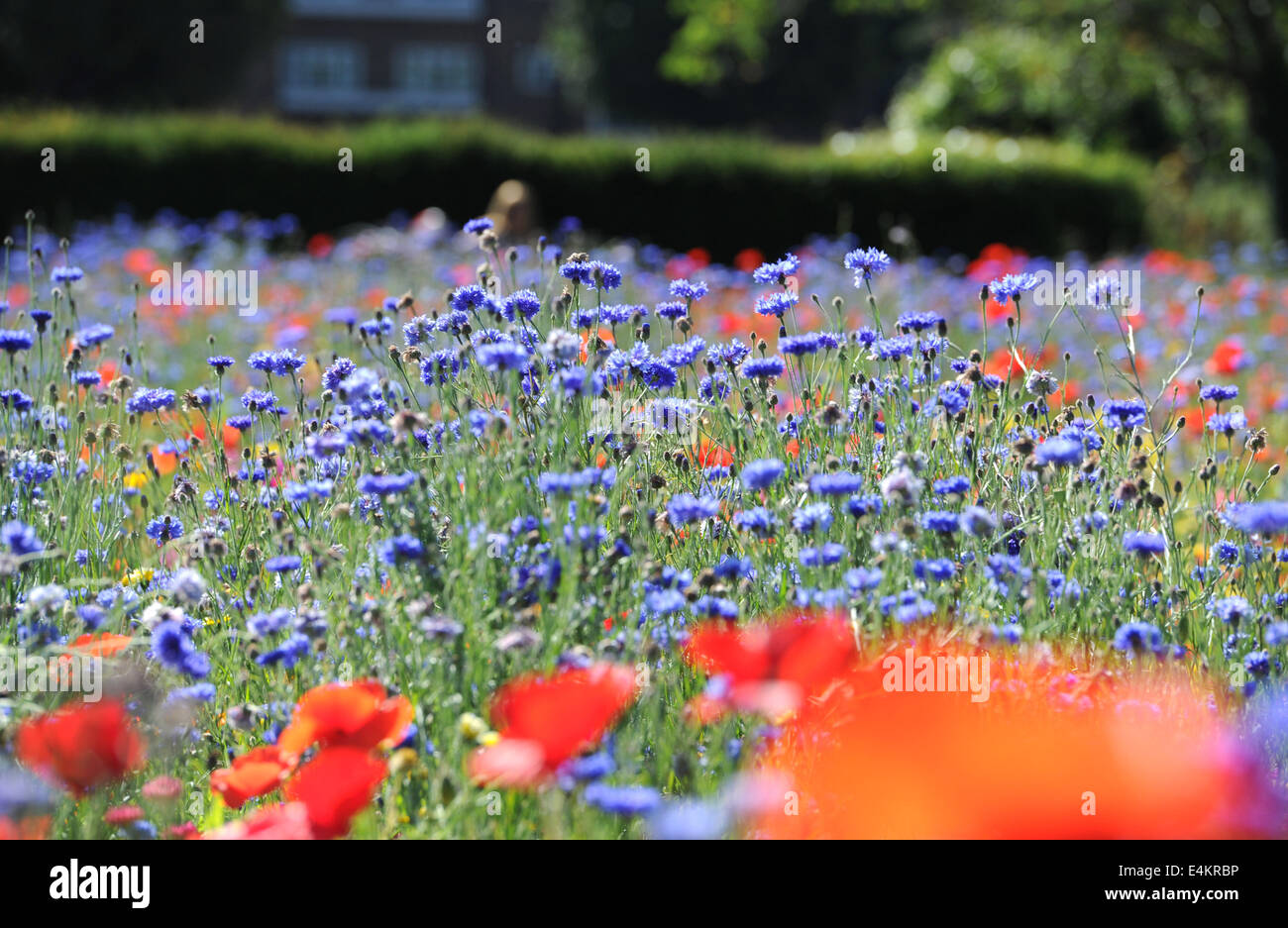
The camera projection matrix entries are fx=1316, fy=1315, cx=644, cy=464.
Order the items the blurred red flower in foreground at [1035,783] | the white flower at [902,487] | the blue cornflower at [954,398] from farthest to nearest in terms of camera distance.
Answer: the blue cornflower at [954,398] < the white flower at [902,487] < the blurred red flower in foreground at [1035,783]

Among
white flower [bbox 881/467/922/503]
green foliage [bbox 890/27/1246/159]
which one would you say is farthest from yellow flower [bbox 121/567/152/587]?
green foliage [bbox 890/27/1246/159]

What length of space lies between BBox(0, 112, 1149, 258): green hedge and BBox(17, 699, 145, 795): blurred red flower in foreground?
39.3 ft

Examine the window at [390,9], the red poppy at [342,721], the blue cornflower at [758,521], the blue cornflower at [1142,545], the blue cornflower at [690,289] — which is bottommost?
the red poppy at [342,721]

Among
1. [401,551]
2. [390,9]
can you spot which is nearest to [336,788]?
[401,551]

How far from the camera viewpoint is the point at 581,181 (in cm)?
1376

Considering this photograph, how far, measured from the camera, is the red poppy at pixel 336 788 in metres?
1.40

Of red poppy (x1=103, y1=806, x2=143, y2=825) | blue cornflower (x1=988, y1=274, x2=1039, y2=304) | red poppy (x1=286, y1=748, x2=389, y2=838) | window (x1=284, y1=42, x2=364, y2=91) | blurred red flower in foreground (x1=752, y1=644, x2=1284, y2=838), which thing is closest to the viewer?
blurred red flower in foreground (x1=752, y1=644, x2=1284, y2=838)

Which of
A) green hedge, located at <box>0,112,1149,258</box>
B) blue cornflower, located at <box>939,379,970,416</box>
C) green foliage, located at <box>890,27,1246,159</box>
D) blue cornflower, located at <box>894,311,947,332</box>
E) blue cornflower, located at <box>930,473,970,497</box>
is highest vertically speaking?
green foliage, located at <box>890,27,1246,159</box>

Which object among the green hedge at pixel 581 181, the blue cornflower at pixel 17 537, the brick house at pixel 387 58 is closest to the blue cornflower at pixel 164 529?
the blue cornflower at pixel 17 537

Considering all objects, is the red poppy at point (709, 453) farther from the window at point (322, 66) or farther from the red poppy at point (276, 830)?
the window at point (322, 66)

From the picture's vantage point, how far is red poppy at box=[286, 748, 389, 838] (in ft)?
4.59

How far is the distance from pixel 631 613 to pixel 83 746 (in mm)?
918

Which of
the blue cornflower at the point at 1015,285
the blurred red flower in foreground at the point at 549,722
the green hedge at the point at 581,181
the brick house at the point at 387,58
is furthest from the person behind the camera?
the brick house at the point at 387,58

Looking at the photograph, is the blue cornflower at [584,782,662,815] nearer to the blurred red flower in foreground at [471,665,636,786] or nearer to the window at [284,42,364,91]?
the blurred red flower in foreground at [471,665,636,786]
